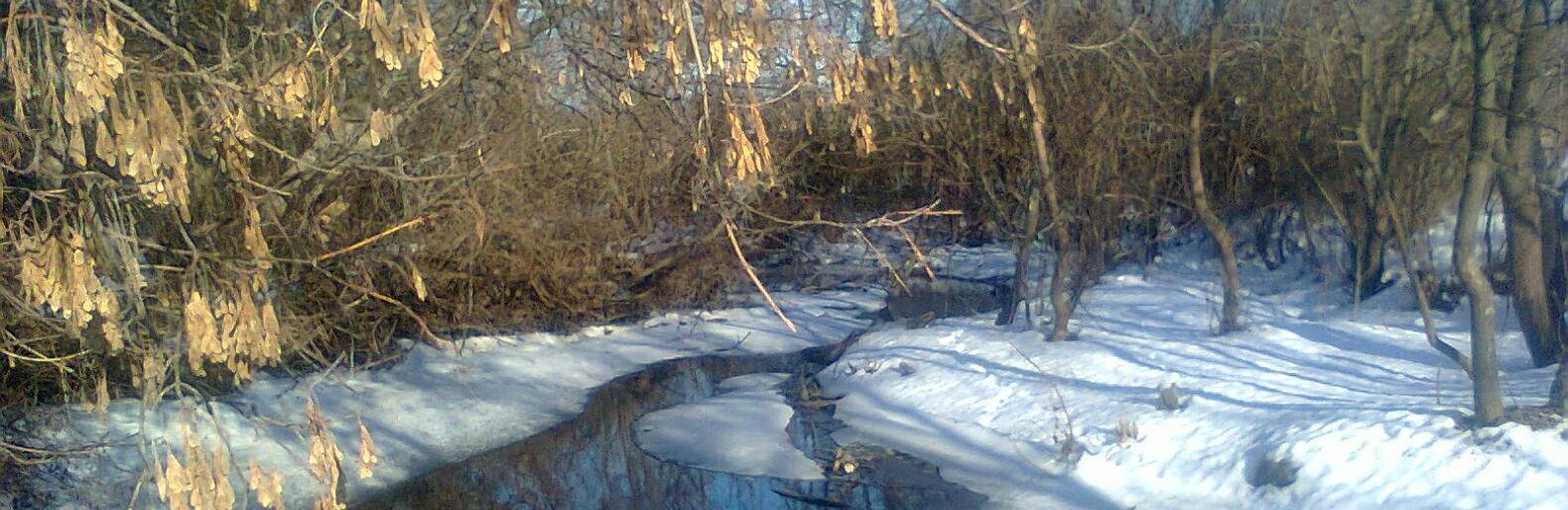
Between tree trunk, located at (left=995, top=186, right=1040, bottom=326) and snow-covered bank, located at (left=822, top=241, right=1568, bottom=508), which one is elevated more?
tree trunk, located at (left=995, top=186, right=1040, bottom=326)

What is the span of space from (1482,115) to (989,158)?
6831mm

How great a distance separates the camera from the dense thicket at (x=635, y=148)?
4816 millimetres

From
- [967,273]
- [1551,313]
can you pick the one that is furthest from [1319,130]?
[967,273]

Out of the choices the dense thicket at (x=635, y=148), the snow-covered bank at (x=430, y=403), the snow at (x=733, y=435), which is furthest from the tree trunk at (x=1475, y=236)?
the snow-covered bank at (x=430, y=403)

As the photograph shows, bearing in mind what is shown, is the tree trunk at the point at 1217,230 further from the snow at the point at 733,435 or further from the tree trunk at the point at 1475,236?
the snow at the point at 733,435

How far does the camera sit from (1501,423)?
6.95 metres

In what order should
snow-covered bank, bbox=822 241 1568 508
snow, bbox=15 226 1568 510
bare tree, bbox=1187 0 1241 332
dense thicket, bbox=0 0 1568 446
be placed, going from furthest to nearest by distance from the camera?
bare tree, bbox=1187 0 1241 332
snow, bbox=15 226 1568 510
snow-covered bank, bbox=822 241 1568 508
dense thicket, bbox=0 0 1568 446

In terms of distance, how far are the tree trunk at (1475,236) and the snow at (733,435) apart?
457 centimetres

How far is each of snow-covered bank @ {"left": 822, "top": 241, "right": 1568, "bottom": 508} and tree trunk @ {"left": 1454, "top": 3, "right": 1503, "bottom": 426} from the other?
0.25 metres

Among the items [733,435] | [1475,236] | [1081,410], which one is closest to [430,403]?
[733,435]

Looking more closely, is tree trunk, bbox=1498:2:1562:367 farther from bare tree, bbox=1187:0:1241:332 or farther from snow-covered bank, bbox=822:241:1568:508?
bare tree, bbox=1187:0:1241:332

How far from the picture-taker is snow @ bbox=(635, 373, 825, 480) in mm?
9922

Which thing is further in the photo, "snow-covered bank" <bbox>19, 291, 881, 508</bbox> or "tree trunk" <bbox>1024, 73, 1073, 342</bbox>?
"tree trunk" <bbox>1024, 73, 1073, 342</bbox>

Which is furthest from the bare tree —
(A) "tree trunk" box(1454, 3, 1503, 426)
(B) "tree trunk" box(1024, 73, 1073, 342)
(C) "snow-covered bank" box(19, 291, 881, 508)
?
(C) "snow-covered bank" box(19, 291, 881, 508)
